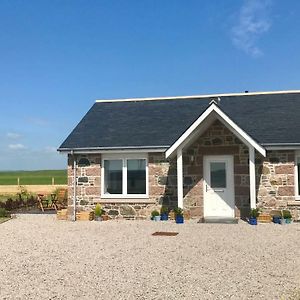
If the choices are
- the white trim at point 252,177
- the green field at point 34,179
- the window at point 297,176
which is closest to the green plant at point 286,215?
the window at point 297,176

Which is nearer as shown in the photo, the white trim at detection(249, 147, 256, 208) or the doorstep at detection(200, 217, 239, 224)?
the white trim at detection(249, 147, 256, 208)

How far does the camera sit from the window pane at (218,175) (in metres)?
16.1

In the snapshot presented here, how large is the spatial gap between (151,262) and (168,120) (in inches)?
405

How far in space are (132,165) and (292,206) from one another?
6144 mm

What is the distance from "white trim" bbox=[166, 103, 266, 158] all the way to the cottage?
33mm

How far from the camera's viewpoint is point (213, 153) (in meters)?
16.0

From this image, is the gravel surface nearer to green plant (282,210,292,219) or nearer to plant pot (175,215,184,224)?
green plant (282,210,292,219)

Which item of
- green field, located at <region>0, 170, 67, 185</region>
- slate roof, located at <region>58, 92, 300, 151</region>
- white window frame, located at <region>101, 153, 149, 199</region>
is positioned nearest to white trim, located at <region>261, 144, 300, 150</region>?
slate roof, located at <region>58, 92, 300, 151</region>

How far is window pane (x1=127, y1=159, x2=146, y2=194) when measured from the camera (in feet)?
54.3

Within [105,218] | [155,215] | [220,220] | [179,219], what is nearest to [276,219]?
[220,220]

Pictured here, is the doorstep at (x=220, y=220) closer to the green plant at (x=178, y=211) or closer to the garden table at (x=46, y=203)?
the green plant at (x=178, y=211)

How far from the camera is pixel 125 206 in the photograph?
16547 millimetres

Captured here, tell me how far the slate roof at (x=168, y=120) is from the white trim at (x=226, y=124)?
2.47ft

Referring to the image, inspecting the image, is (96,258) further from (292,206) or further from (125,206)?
(292,206)
